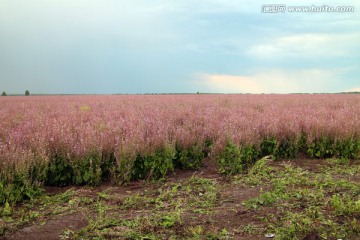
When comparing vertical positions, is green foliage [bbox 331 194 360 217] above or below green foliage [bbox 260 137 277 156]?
below

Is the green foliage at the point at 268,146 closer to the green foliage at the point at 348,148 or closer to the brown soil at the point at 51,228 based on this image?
the green foliage at the point at 348,148

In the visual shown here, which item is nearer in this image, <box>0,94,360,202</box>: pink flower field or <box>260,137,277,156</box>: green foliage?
<box>0,94,360,202</box>: pink flower field

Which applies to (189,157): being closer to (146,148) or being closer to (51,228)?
Result: (146,148)

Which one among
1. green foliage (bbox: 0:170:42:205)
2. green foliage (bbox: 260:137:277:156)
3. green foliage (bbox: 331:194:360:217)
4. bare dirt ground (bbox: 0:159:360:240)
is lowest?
Answer: bare dirt ground (bbox: 0:159:360:240)

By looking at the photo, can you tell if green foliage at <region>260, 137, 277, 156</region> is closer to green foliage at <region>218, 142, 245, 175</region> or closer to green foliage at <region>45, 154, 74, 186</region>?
green foliage at <region>218, 142, 245, 175</region>

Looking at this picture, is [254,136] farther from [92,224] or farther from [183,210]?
[92,224]

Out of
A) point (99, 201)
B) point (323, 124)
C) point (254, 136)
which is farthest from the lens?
point (323, 124)

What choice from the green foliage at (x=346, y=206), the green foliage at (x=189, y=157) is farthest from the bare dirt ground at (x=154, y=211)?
the green foliage at (x=189, y=157)

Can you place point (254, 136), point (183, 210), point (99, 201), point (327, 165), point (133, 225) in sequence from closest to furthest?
point (133, 225) → point (183, 210) → point (99, 201) → point (327, 165) → point (254, 136)

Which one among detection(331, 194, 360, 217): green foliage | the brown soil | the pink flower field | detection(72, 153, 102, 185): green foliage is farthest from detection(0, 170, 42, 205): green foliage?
detection(331, 194, 360, 217): green foliage

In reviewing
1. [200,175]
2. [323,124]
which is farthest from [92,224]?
[323,124]

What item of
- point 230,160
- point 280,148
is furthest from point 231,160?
point 280,148

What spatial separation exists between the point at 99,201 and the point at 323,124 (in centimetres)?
531

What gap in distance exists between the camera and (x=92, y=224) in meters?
3.43
